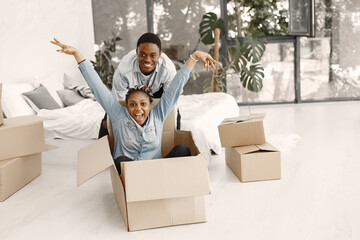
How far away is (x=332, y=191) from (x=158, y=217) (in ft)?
3.63

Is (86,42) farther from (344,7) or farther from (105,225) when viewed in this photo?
(105,225)

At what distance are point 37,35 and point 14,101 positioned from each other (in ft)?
4.02

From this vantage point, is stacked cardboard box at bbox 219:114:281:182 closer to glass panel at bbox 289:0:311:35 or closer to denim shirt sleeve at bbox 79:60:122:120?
denim shirt sleeve at bbox 79:60:122:120

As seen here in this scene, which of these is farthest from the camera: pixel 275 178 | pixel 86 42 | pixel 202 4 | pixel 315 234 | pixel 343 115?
pixel 202 4

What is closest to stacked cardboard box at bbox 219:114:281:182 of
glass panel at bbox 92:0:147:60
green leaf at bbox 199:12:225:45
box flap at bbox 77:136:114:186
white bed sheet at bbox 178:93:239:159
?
white bed sheet at bbox 178:93:239:159

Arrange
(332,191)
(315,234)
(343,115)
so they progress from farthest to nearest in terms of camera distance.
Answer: (343,115), (332,191), (315,234)

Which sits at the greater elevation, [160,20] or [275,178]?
[160,20]

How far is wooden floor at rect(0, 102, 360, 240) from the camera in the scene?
2.06m

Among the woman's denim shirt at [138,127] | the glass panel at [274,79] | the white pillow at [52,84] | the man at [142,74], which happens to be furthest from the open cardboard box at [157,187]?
the glass panel at [274,79]

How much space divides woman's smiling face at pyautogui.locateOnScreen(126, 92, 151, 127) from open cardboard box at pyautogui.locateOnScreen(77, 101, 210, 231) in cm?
30

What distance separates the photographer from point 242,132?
2.99 m

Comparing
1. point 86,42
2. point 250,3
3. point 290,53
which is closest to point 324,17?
point 290,53

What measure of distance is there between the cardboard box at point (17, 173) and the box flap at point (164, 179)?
41.2 inches

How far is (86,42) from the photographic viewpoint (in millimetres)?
5949
